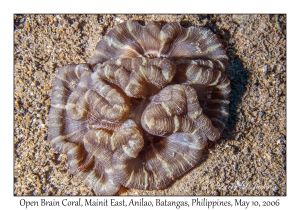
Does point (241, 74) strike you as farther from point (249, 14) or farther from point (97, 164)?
point (97, 164)

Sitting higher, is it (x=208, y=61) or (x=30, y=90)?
(x=208, y=61)

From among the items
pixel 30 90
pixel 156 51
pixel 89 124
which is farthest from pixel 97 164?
pixel 156 51

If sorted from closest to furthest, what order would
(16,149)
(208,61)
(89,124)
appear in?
(208,61), (89,124), (16,149)

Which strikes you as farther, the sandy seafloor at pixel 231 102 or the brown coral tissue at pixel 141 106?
the sandy seafloor at pixel 231 102

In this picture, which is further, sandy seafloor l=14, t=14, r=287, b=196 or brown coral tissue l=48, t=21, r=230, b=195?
sandy seafloor l=14, t=14, r=287, b=196
